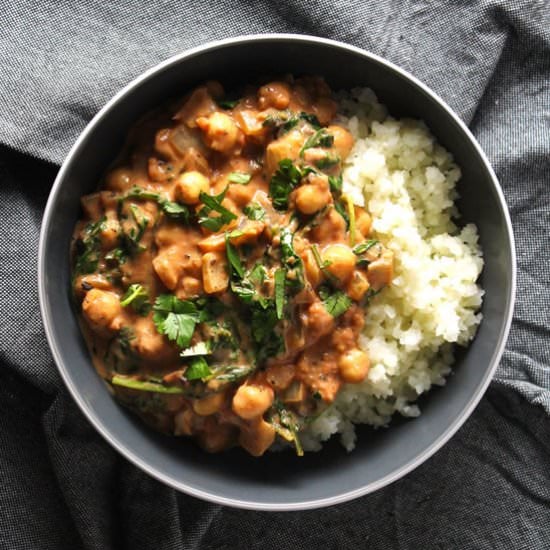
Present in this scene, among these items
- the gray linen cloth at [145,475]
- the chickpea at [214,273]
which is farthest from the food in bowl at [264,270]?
the gray linen cloth at [145,475]

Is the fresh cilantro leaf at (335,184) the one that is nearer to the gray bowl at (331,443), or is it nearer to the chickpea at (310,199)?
the chickpea at (310,199)

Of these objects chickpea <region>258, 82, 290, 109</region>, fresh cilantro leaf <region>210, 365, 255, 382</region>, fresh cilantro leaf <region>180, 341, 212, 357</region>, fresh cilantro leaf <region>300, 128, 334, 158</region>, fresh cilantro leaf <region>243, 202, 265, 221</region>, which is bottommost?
fresh cilantro leaf <region>210, 365, 255, 382</region>

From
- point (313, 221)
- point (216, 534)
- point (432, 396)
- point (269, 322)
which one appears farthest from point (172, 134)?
point (216, 534)

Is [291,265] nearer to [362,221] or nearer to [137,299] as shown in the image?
[362,221]

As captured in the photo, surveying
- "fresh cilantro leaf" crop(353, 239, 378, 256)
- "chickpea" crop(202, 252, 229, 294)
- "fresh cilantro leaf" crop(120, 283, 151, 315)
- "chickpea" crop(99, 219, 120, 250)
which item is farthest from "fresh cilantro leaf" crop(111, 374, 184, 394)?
"fresh cilantro leaf" crop(353, 239, 378, 256)

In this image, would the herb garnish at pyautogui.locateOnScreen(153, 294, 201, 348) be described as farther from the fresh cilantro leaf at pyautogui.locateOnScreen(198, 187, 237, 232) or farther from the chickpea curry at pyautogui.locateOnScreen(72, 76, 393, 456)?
the fresh cilantro leaf at pyautogui.locateOnScreen(198, 187, 237, 232)

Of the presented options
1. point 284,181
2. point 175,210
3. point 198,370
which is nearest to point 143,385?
point 198,370

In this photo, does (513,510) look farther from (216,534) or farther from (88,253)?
(88,253)
